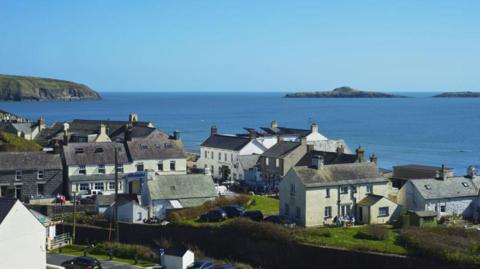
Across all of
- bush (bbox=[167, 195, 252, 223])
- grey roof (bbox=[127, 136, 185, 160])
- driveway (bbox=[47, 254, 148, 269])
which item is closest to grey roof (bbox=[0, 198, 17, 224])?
driveway (bbox=[47, 254, 148, 269])

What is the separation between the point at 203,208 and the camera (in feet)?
156

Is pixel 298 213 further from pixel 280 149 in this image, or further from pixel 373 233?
pixel 280 149

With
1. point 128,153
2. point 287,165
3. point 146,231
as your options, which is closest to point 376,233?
point 146,231

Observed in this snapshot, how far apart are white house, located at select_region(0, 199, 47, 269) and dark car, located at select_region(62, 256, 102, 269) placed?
4154 mm

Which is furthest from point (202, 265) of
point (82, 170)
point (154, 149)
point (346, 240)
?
point (154, 149)

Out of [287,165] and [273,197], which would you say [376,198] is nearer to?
[273,197]

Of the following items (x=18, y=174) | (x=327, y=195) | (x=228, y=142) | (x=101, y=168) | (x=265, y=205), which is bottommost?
(x=265, y=205)

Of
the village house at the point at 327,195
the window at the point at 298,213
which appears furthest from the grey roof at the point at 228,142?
the window at the point at 298,213

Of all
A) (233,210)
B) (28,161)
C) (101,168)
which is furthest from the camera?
(101,168)

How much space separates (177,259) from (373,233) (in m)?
11.3

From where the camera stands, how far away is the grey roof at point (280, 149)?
2432 inches

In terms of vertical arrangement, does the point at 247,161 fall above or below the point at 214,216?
above

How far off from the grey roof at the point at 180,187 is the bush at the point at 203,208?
145cm

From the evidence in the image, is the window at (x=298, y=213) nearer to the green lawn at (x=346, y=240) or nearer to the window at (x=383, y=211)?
the green lawn at (x=346, y=240)
